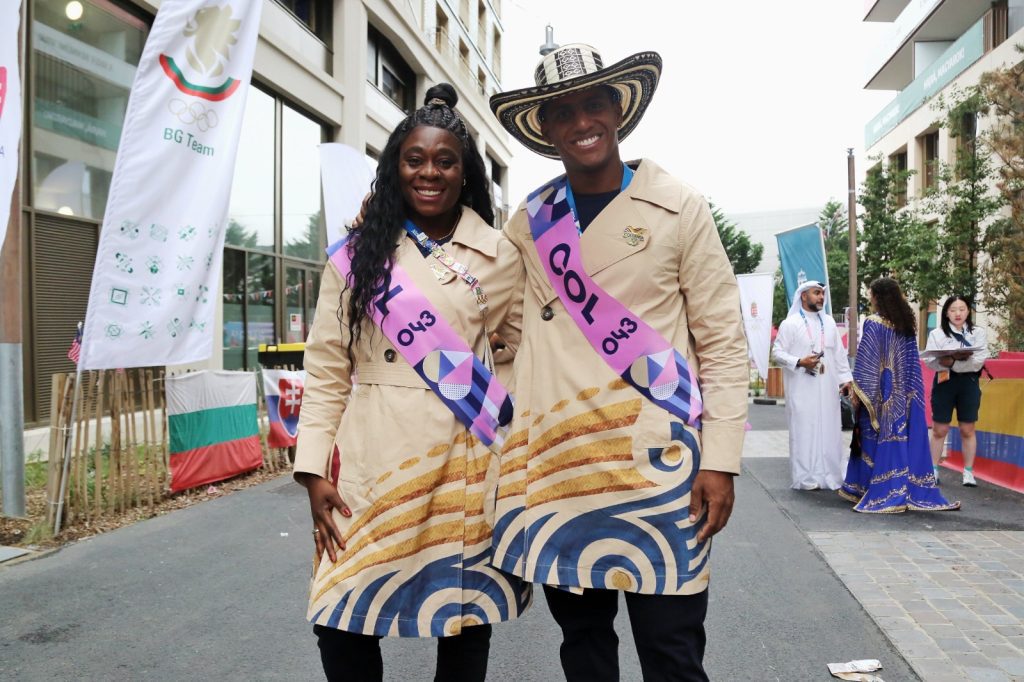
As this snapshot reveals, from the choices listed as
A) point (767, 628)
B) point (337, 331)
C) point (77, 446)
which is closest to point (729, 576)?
point (767, 628)

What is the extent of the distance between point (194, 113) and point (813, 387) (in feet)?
19.0

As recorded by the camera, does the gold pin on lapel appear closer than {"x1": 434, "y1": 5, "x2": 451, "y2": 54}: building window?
Yes

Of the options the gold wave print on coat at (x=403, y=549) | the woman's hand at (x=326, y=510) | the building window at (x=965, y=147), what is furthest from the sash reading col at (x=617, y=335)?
the building window at (x=965, y=147)

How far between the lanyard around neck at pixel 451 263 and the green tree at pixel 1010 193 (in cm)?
1471

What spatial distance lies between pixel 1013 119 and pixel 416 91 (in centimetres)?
1366

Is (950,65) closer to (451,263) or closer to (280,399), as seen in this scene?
(280,399)

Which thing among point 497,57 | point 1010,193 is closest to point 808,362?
point 1010,193

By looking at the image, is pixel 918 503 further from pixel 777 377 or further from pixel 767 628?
pixel 777 377

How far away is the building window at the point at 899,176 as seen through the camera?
74.7 ft

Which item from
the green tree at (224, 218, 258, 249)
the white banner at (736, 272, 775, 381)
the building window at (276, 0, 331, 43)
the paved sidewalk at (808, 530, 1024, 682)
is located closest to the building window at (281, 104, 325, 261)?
the green tree at (224, 218, 258, 249)

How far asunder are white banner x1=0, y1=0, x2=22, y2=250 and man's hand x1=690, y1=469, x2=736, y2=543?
3.77 meters

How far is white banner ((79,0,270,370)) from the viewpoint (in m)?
5.34

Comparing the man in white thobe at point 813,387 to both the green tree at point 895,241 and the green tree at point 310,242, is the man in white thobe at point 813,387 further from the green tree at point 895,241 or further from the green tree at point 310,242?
the green tree at point 895,241

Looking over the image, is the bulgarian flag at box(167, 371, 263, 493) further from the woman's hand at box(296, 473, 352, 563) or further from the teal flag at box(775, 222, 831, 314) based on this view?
the teal flag at box(775, 222, 831, 314)
